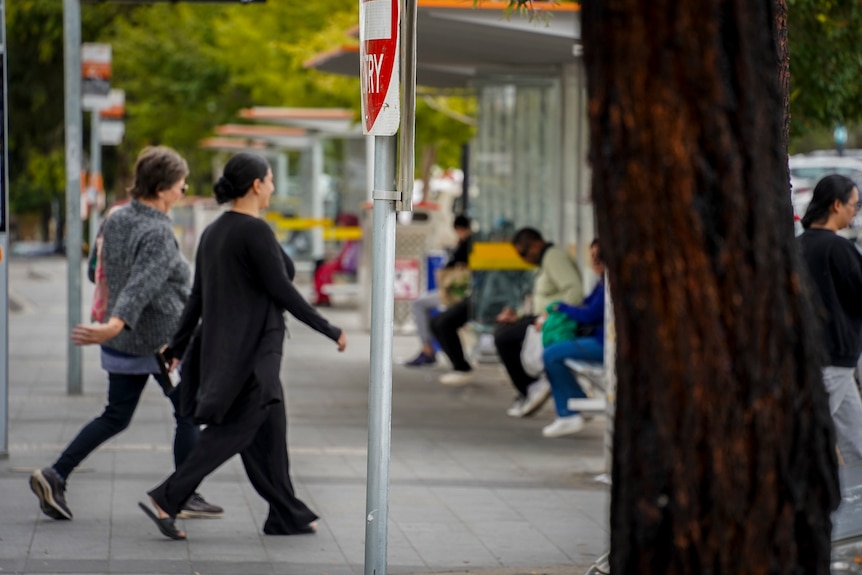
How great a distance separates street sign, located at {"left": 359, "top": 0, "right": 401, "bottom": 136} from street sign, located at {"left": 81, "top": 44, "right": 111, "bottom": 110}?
11.2 metres

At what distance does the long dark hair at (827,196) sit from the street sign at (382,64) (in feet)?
10.6

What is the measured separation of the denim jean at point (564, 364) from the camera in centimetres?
1098

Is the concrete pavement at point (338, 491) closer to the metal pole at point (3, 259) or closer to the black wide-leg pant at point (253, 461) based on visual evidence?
the black wide-leg pant at point (253, 461)

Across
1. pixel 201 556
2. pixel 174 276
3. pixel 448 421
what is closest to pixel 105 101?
pixel 448 421

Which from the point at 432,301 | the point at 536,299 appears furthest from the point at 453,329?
the point at 536,299

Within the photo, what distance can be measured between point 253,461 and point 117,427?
2.73 ft

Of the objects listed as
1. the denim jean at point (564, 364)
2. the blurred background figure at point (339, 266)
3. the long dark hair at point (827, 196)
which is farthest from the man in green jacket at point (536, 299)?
the blurred background figure at point (339, 266)

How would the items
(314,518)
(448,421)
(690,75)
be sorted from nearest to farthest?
1. (690,75)
2. (314,518)
3. (448,421)

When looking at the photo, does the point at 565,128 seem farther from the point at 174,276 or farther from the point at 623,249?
the point at 623,249

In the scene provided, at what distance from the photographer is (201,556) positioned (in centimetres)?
685

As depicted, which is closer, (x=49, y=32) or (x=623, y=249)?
(x=623, y=249)

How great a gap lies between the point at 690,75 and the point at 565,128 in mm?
10911

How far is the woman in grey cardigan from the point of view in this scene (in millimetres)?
7598

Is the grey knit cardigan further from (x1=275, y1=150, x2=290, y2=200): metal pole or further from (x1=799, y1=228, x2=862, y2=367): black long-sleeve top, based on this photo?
(x1=275, y1=150, x2=290, y2=200): metal pole
